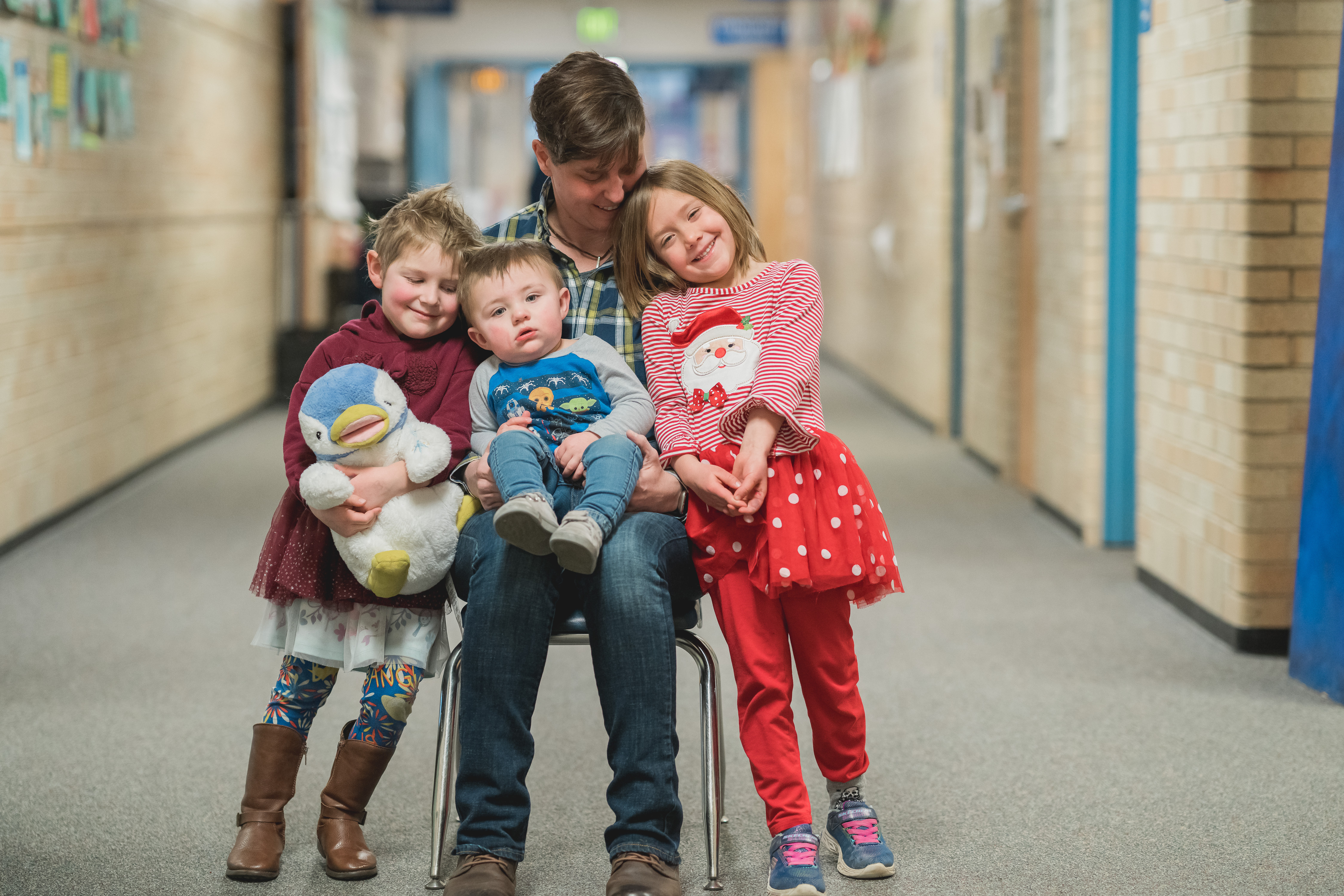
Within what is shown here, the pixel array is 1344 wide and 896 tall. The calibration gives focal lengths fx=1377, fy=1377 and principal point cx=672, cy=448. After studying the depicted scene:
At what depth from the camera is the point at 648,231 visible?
87.7 inches

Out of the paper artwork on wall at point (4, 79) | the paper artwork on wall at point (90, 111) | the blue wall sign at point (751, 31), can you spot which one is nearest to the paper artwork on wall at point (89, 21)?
the paper artwork on wall at point (90, 111)

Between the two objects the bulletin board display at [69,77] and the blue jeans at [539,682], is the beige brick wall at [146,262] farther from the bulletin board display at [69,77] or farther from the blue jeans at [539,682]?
the blue jeans at [539,682]

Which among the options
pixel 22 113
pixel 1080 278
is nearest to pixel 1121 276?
pixel 1080 278

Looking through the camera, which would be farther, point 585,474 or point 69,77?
point 69,77

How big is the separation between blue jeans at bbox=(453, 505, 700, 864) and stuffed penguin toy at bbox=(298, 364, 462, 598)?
Answer: 0.33ft

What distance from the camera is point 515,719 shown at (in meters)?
2.03

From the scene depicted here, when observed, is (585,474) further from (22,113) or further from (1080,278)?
(22,113)

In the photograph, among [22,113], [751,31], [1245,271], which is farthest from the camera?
[751,31]

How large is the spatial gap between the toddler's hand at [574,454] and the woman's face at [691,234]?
33cm

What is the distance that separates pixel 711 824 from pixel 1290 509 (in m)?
1.94

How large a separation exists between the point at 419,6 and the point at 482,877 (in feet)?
33.8

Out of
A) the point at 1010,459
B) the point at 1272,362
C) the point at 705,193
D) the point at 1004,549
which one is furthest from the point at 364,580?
the point at 1010,459

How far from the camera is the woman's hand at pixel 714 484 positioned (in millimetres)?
2049

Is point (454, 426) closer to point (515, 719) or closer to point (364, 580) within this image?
point (364, 580)
